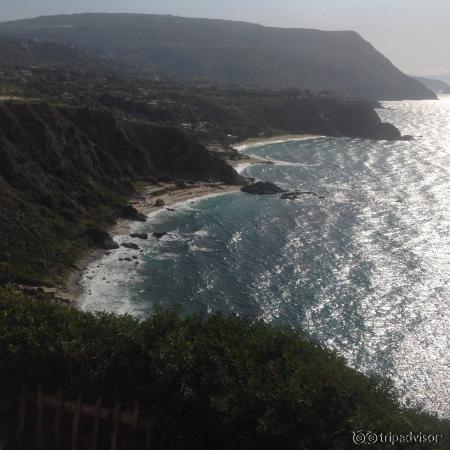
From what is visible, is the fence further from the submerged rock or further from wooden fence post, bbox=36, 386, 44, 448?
the submerged rock

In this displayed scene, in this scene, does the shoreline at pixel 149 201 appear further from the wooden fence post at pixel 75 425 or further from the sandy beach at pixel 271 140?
the wooden fence post at pixel 75 425

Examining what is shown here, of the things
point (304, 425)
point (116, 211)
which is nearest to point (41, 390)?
point (304, 425)

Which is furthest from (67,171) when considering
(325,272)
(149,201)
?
(325,272)

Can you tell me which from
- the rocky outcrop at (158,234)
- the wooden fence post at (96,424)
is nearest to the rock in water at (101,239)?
the rocky outcrop at (158,234)

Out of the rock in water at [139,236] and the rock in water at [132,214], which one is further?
the rock in water at [132,214]

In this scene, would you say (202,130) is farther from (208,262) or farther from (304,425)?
(304,425)

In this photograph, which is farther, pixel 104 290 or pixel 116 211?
pixel 116 211
